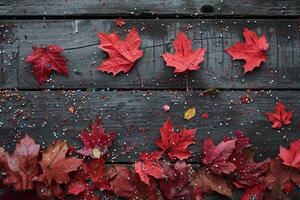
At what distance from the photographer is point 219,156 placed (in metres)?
2.95

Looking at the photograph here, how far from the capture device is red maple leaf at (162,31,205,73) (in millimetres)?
2982

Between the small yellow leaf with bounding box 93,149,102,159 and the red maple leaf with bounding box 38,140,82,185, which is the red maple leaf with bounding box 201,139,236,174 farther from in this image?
the red maple leaf with bounding box 38,140,82,185

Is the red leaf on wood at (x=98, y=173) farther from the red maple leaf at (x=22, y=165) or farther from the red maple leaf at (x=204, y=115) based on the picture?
the red maple leaf at (x=204, y=115)

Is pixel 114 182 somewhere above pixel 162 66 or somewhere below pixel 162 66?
below

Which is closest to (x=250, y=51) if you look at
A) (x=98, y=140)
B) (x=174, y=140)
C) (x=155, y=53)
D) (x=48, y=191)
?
(x=155, y=53)

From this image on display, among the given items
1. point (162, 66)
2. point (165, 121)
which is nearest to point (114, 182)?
point (165, 121)

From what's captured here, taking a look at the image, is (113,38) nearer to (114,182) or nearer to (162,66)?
(162,66)

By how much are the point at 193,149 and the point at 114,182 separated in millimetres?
394

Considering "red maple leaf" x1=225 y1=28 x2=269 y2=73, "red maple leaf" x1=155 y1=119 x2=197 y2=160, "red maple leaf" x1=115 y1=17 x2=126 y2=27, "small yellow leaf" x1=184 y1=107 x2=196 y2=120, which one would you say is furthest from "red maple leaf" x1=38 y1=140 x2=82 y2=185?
"red maple leaf" x1=225 y1=28 x2=269 y2=73

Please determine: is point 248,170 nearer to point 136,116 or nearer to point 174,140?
point 174,140

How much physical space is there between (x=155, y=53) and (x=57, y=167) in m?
0.69

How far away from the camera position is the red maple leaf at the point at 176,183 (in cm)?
294

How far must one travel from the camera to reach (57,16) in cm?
307

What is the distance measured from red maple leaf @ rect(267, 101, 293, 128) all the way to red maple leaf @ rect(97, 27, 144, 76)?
67cm
